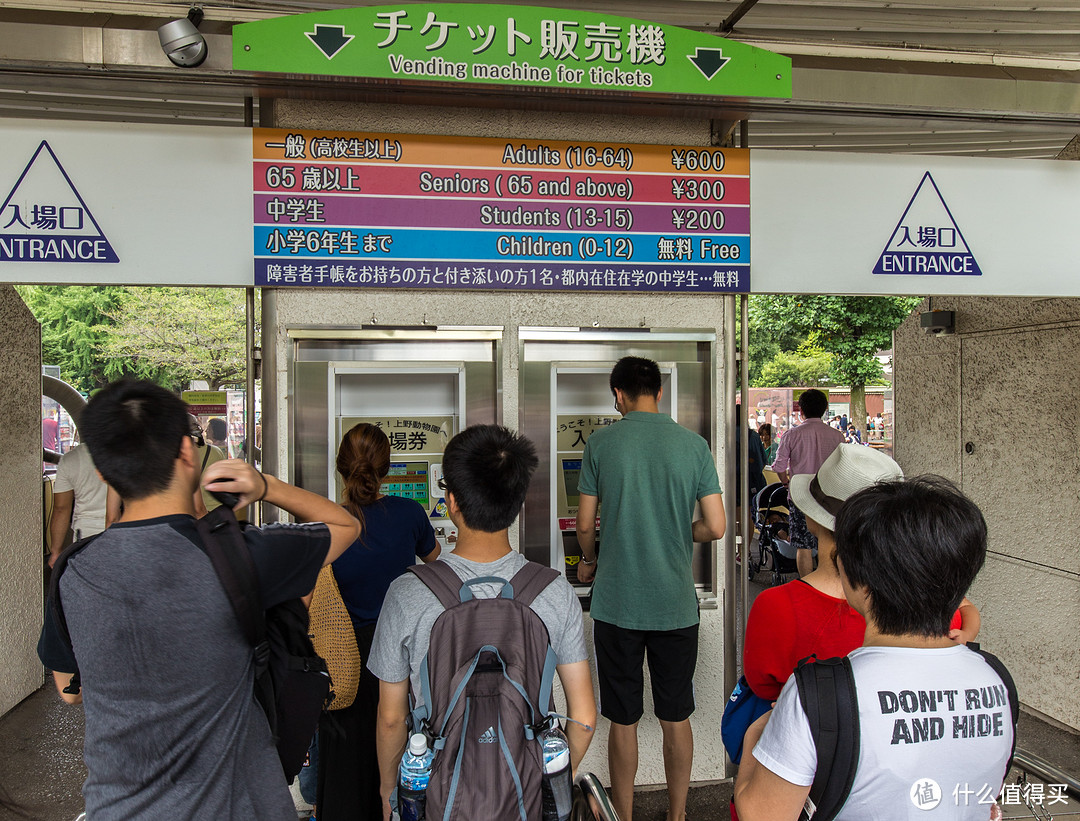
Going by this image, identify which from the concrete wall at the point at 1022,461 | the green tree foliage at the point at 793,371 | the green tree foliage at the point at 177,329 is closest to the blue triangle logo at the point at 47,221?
the concrete wall at the point at 1022,461

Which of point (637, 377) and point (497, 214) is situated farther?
point (497, 214)

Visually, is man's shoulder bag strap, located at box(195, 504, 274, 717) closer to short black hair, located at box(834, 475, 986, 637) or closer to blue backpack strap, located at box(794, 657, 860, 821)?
blue backpack strap, located at box(794, 657, 860, 821)

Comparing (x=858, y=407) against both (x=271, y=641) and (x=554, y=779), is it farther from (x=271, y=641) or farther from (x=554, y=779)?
(x=271, y=641)

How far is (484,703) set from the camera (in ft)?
5.29

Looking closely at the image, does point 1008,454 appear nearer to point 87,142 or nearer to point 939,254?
point 939,254

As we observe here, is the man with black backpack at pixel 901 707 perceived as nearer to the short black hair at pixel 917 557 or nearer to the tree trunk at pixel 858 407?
the short black hair at pixel 917 557

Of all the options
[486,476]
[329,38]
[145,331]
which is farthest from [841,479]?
[145,331]

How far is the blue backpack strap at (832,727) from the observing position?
1.20m

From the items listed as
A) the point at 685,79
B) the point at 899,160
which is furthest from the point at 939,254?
the point at 685,79

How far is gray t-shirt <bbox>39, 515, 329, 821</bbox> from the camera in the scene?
1.39 metres

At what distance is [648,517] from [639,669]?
0.60 meters

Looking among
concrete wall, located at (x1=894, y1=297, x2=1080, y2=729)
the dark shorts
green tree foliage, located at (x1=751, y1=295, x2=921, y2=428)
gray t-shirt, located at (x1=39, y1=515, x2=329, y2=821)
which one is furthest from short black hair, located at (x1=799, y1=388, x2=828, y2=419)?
green tree foliage, located at (x1=751, y1=295, x2=921, y2=428)

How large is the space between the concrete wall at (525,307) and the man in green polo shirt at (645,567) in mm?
471

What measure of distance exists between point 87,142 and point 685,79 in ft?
7.46
